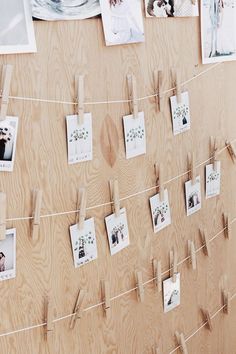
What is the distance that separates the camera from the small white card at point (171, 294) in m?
2.10

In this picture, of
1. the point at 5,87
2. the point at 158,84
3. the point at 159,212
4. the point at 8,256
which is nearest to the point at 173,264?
the point at 159,212

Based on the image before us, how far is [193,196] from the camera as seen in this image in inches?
86.7

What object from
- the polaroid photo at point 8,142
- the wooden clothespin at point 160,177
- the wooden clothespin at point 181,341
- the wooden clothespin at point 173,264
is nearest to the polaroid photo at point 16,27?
the polaroid photo at point 8,142

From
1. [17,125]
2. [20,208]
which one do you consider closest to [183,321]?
[20,208]

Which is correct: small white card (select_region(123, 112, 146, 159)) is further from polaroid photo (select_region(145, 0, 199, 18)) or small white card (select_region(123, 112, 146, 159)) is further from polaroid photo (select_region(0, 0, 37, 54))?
polaroid photo (select_region(0, 0, 37, 54))

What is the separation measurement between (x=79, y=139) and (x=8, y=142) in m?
0.25

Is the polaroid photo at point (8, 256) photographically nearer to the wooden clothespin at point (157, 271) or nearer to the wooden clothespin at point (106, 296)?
the wooden clothespin at point (106, 296)

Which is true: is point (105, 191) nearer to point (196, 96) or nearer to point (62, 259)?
point (62, 259)

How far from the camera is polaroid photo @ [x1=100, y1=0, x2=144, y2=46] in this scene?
5.58 feet

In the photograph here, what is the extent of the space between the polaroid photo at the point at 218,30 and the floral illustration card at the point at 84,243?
0.83m

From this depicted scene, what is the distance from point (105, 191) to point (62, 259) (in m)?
0.26

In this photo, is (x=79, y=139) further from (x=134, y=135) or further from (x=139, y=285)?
(x=139, y=285)

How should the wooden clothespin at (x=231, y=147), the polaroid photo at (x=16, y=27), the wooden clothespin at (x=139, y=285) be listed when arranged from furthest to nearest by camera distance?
1. the wooden clothespin at (x=231, y=147)
2. the wooden clothespin at (x=139, y=285)
3. the polaroid photo at (x=16, y=27)

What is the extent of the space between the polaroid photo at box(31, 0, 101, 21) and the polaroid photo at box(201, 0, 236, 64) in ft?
2.03
